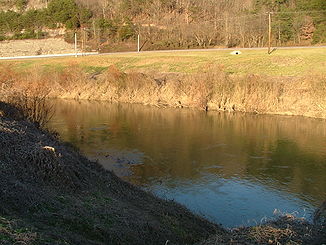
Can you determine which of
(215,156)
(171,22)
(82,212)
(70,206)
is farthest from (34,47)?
(82,212)

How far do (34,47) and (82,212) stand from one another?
6732 cm

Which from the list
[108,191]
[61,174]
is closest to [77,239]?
[61,174]

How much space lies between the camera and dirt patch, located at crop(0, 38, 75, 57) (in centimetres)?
7038

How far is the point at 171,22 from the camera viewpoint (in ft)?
244

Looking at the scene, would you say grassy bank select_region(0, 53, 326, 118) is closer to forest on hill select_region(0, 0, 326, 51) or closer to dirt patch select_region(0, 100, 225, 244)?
forest on hill select_region(0, 0, 326, 51)

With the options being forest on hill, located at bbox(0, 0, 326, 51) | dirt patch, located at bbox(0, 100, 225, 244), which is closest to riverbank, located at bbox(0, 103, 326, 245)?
dirt patch, located at bbox(0, 100, 225, 244)

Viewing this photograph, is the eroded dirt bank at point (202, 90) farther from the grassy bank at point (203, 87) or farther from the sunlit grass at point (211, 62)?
the sunlit grass at point (211, 62)

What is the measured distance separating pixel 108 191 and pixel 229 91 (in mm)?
27031

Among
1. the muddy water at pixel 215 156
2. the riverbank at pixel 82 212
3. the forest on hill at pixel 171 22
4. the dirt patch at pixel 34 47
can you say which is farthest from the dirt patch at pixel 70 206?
the dirt patch at pixel 34 47

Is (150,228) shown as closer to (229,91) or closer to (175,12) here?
(229,91)

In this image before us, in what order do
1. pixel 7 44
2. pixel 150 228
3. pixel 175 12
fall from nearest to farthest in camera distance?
pixel 150 228 → pixel 7 44 → pixel 175 12

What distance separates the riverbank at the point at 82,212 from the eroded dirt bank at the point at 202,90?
1949 cm

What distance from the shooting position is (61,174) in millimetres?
11719

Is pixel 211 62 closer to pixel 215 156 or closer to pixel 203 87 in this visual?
pixel 203 87
